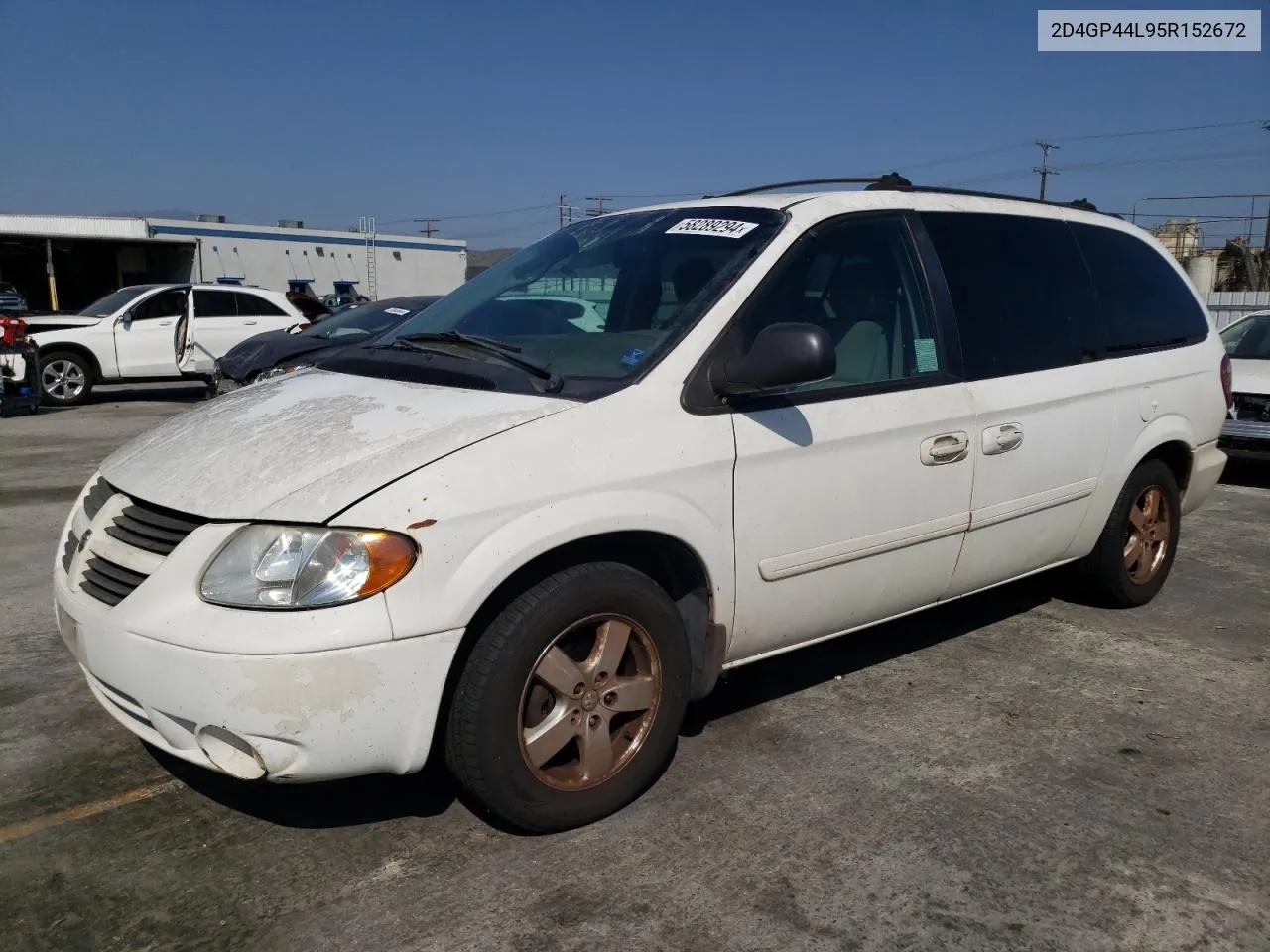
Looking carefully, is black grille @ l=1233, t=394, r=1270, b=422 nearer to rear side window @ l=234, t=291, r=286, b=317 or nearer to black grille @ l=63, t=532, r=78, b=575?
black grille @ l=63, t=532, r=78, b=575

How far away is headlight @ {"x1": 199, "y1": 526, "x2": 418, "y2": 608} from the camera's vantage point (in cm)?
245

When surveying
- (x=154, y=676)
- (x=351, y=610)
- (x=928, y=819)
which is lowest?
(x=928, y=819)

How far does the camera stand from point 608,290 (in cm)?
375

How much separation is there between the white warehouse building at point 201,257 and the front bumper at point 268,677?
110 ft

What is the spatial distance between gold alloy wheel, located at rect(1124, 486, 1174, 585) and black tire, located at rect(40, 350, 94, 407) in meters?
14.1

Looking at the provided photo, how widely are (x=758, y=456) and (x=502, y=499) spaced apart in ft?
2.83

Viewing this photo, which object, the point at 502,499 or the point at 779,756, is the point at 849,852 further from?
the point at 502,499

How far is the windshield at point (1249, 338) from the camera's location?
9.17 metres

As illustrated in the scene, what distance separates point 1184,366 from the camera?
4.73 metres

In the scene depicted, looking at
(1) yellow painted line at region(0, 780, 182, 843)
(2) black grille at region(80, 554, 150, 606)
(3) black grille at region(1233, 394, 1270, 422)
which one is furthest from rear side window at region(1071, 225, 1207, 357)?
(3) black grille at region(1233, 394, 1270, 422)

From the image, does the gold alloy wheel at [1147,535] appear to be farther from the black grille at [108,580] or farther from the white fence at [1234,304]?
the white fence at [1234,304]

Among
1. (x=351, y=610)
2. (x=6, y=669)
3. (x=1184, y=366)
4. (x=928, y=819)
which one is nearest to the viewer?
(x=351, y=610)

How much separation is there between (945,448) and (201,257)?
39421mm

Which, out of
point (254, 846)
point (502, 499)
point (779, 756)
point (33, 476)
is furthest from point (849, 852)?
point (33, 476)
